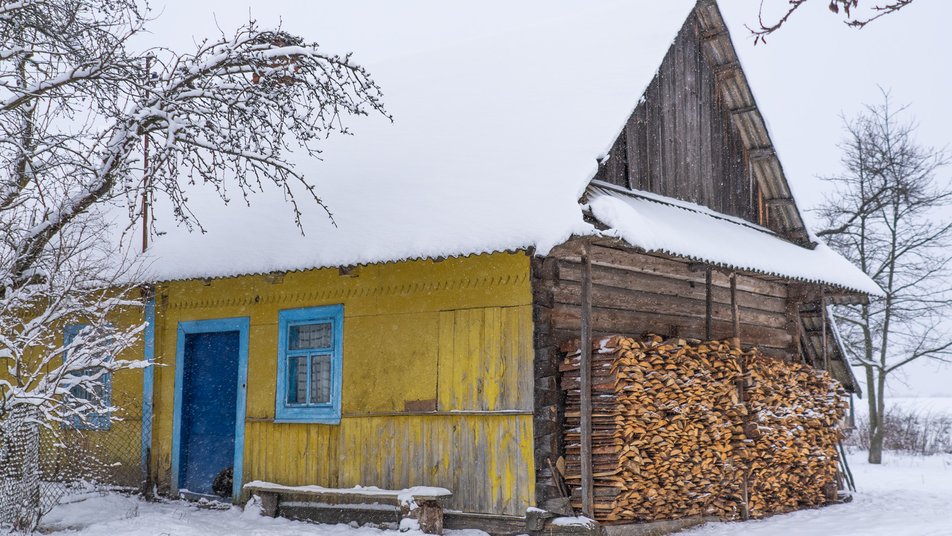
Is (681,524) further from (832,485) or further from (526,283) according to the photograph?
(832,485)

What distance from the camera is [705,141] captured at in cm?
1218

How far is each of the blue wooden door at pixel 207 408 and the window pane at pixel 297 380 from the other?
1322 mm

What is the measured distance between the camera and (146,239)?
12773 mm

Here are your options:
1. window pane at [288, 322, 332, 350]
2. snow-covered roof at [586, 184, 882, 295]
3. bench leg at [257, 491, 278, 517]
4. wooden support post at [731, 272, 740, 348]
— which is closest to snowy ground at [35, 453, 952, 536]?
bench leg at [257, 491, 278, 517]

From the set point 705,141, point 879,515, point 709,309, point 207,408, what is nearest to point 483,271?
point 709,309

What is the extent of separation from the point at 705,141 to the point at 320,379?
18.2ft

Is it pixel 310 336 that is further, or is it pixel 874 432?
pixel 874 432

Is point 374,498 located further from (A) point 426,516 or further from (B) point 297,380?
(B) point 297,380

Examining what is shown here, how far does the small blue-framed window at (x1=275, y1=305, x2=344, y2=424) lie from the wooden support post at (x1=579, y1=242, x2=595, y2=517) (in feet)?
9.47

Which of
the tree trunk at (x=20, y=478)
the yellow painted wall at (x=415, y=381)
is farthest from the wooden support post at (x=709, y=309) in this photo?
the tree trunk at (x=20, y=478)

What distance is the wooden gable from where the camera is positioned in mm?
11047

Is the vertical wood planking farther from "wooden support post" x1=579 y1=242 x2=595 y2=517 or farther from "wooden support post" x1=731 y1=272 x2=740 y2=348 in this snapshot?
"wooden support post" x1=579 y1=242 x2=595 y2=517

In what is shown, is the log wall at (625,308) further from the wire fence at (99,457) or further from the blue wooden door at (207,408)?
the wire fence at (99,457)

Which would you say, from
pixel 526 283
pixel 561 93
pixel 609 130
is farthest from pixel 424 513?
pixel 561 93
